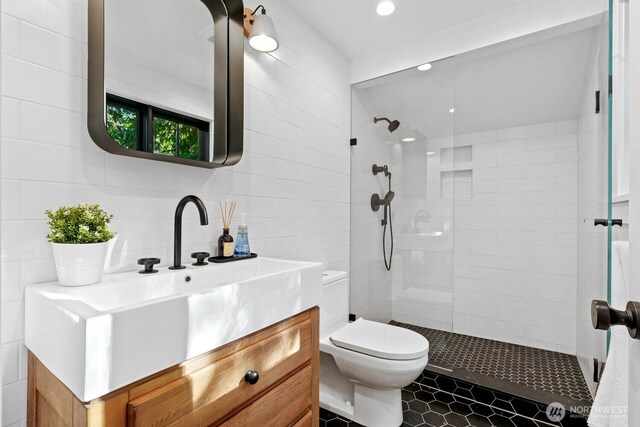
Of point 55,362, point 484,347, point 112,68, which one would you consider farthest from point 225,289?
point 484,347

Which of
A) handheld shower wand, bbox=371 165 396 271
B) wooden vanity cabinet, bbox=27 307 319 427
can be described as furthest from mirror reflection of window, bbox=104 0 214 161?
handheld shower wand, bbox=371 165 396 271

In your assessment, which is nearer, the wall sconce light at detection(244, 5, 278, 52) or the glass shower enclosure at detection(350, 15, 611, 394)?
the wall sconce light at detection(244, 5, 278, 52)

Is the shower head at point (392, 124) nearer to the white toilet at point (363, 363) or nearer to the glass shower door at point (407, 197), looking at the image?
the glass shower door at point (407, 197)

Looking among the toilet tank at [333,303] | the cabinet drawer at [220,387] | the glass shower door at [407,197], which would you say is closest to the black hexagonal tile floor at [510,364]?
the glass shower door at [407,197]

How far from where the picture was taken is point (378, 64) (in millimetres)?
2518

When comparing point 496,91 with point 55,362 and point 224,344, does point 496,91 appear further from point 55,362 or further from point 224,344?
point 55,362

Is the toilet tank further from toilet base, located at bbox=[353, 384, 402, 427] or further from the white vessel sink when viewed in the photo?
the white vessel sink

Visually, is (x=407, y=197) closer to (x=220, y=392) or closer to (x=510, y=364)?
(x=510, y=364)

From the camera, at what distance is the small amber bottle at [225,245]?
1480mm

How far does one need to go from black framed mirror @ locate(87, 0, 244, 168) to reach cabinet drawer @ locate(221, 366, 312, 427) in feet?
3.10

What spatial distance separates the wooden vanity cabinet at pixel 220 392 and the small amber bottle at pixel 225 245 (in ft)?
1.51

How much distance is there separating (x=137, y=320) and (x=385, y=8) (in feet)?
7.01

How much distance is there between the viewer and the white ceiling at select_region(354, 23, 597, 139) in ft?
7.14

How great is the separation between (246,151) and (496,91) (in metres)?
2.16
